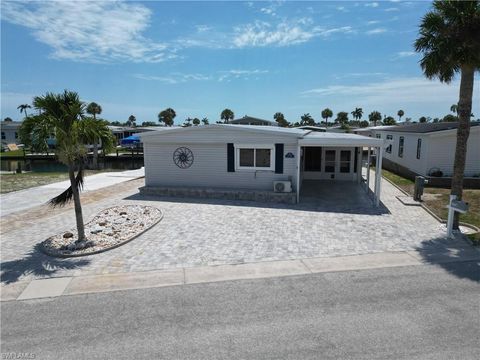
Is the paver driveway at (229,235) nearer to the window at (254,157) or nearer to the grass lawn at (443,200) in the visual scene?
the grass lawn at (443,200)

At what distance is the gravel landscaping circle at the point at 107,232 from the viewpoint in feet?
30.4

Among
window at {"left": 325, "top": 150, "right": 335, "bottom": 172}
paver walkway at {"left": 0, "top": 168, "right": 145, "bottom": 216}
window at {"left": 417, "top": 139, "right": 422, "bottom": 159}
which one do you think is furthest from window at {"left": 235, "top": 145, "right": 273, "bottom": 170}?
window at {"left": 417, "top": 139, "right": 422, "bottom": 159}

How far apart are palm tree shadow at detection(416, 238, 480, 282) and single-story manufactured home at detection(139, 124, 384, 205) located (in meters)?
4.46

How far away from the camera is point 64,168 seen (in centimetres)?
3588

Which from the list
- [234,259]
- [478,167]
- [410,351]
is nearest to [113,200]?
[234,259]

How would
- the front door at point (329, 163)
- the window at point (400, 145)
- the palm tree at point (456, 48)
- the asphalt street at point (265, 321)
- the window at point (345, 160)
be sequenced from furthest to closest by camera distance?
1. the window at point (400, 145)
2. the front door at point (329, 163)
3. the window at point (345, 160)
4. the palm tree at point (456, 48)
5. the asphalt street at point (265, 321)

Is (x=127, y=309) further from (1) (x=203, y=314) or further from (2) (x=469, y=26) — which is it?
(2) (x=469, y=26)

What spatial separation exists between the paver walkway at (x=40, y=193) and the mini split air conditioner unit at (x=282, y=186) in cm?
1051

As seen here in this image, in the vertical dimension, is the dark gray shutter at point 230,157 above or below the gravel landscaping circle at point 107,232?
above

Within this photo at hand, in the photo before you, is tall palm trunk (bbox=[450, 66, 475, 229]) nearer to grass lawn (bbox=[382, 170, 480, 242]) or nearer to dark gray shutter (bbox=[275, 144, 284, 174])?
grass lawn (bbox=[382, 170, 480, 242])

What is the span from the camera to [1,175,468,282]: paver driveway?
8.56 meters

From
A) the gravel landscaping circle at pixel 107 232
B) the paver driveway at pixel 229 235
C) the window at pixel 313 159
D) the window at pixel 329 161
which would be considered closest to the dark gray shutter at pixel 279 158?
the paver driveway at pixel 229 235

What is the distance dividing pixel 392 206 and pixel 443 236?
390 centimetres

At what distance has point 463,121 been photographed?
1065 centimetres
